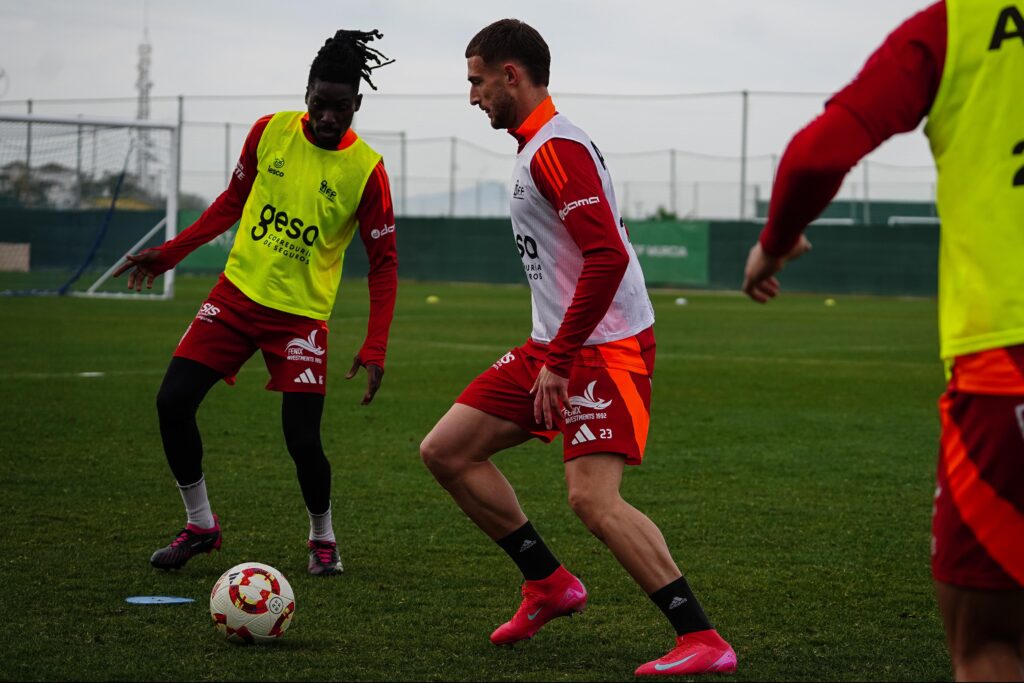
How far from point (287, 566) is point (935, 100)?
3.93 metres

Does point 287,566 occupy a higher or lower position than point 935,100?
lower

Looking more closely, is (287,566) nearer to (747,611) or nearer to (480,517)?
(480,517)

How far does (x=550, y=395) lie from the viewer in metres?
4.12

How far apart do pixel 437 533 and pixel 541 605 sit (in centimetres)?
192

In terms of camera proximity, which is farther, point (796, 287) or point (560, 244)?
point (796, 287)

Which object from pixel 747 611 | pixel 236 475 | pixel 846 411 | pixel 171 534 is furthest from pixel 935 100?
pixel 846 411

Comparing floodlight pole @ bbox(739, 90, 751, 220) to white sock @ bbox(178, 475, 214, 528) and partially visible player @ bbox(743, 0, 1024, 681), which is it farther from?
partially visible player @ bbox(743, 0, 1024, 681)

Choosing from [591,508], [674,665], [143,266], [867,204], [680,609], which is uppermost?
[867,204]

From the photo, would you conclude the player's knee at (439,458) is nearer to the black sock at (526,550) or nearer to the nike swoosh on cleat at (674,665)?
the black sock at (526,550)

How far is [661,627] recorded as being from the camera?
489 cm

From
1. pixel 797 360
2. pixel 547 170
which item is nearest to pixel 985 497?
pixel 547 170

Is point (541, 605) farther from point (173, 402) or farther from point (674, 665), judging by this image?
point (173, 402)

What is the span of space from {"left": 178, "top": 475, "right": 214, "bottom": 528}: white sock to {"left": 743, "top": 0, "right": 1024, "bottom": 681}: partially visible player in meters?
3.84

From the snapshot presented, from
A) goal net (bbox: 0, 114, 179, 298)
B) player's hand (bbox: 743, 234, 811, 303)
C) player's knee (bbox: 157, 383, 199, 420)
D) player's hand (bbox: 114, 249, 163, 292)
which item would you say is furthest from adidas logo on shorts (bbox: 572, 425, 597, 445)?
goal net (bbox: 0, 114, 179, 298)
